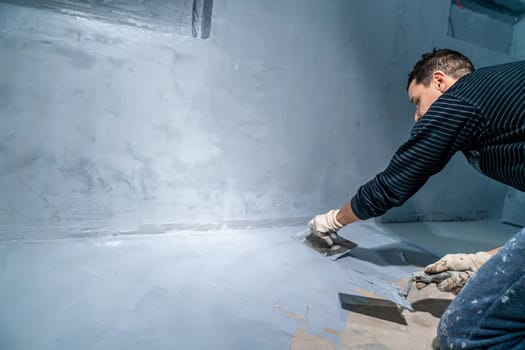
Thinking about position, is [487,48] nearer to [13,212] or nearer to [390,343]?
[390,343]

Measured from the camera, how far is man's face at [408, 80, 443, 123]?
4.16ft

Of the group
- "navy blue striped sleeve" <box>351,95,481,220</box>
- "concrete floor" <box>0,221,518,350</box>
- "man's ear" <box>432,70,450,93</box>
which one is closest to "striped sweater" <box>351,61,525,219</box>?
"navy blue striped sleeve" <box>351,95,481,220</box>

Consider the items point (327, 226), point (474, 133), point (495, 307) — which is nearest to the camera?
point (495, 307)

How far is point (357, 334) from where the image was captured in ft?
3.31

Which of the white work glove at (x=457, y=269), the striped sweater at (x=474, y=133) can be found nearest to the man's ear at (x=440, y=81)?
the striped sweater at (x=474, y=133)

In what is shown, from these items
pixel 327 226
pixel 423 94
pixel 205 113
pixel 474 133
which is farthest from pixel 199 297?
pixel 423 94

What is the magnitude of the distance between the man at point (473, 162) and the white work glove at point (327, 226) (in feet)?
0.30

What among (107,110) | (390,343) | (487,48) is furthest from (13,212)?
(487,48)

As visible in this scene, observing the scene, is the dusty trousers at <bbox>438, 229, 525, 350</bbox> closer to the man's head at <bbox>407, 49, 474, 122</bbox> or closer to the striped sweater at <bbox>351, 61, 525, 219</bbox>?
the striped sweater at <bbox>351, 61, 525, 219</bbox>

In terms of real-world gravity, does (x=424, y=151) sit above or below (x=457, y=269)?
above

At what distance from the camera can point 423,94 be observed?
1302 mm

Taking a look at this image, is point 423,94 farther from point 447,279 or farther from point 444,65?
point 447,279

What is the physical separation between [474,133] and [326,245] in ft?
2.67

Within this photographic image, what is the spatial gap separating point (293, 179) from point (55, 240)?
1.23 meters
